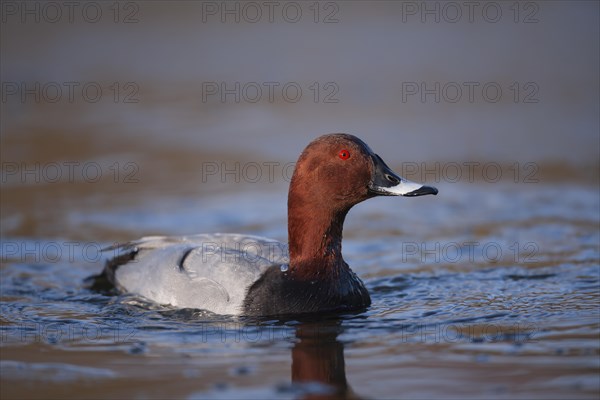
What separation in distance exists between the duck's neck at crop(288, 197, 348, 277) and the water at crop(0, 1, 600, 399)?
482 millimetres

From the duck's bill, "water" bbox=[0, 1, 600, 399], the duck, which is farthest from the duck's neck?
"water" bbox=[0, 1, 600, 399]

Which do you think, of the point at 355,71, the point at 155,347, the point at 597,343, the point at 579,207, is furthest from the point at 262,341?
the point at 355,71

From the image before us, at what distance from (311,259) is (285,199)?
4267mm

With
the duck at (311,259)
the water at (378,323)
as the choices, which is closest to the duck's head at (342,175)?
the duck at (311,259)

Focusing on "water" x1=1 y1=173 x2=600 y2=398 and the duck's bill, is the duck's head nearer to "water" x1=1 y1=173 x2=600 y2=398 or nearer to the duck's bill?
the duck's bill

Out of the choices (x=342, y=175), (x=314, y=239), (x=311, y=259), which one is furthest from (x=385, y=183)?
(x=311, y=259)

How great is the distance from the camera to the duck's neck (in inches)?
311

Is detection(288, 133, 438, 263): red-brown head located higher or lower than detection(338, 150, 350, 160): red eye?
lower

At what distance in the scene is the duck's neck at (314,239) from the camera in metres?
7.91

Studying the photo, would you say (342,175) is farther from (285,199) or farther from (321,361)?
(285,199)

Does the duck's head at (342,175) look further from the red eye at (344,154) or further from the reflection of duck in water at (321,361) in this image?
the reflection of duck in water at (321,361)

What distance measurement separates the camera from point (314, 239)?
26.0 feet

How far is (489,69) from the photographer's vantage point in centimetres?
1639

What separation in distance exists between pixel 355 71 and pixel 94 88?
476 cm
